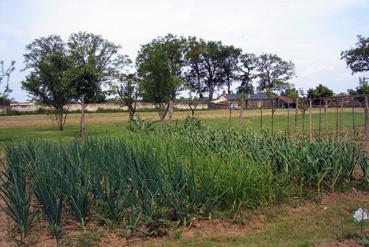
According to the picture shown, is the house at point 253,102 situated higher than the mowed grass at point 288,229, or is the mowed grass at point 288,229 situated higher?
the house at point 253,102

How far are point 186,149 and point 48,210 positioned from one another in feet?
9.57

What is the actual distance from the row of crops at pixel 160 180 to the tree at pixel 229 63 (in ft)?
289

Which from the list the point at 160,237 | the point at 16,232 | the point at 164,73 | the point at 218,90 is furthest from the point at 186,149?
the point at 218,90

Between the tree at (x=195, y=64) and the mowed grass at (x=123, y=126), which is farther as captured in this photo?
the tree at (x=195, y=64)

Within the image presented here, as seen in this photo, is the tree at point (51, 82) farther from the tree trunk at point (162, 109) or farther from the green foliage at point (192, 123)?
the green foliage at point (192, 123)

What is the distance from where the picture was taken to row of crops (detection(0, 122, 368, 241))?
456 cm

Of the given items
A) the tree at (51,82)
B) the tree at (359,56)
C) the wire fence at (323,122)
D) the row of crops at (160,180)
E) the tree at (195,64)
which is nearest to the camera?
the row of crops at (160,180)

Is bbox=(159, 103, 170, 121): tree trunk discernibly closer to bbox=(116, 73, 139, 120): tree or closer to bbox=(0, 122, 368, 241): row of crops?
bbox=(116, 73, 139, 120): tree

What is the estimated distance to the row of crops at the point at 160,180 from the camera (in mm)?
4559

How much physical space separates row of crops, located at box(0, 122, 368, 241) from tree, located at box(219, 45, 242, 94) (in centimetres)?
8806

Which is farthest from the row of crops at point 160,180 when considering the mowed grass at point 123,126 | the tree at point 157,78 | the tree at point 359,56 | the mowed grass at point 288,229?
the tree at point 359,56

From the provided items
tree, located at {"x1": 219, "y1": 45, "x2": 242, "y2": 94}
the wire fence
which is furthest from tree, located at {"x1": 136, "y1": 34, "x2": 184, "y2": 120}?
tree, located at {"x1": 219, "y1": 45, "x2": 242, "y2": 94}

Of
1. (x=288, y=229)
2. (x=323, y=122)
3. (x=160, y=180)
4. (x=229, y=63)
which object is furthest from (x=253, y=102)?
(x=160, y=180)

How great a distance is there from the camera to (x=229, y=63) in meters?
94.8
